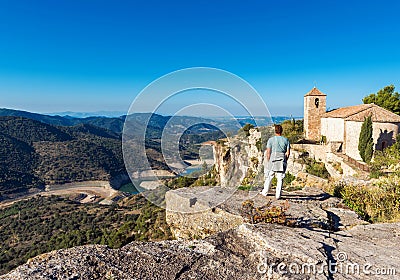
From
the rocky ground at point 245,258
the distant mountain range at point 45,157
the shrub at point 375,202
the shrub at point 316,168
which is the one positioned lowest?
the distant mountain range at point 45,157

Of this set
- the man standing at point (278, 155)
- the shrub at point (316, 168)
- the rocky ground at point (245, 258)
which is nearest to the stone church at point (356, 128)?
the shrub at point (316, 168)

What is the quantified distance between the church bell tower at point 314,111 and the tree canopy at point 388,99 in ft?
17.8

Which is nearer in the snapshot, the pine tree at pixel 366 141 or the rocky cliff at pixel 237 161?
the rocky cliff at pixel 237 161

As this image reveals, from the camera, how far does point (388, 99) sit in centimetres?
2708

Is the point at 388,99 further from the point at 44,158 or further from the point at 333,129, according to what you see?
the point at 44,158

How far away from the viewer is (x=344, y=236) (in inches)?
140

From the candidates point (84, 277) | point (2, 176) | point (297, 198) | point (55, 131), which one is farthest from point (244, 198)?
point (55, 131)

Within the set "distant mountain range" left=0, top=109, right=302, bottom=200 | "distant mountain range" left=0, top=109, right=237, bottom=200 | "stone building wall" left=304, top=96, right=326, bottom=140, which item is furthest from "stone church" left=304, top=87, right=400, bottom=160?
"distant mountain range" left=0, top=109, right=302, bottom=200

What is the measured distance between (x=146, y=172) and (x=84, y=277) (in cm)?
402

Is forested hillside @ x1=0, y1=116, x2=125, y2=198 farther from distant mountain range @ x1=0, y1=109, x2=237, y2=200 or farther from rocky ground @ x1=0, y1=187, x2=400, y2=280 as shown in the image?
rocky ground @ x1=0, y1=187, x2=400, y2=280

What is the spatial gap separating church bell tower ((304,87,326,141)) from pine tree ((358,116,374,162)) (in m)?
7.82

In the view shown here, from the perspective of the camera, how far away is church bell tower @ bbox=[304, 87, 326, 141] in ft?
94.6

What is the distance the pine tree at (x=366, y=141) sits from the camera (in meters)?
20.5

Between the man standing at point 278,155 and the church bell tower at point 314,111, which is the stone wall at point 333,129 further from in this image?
the man standing at point 278,155
